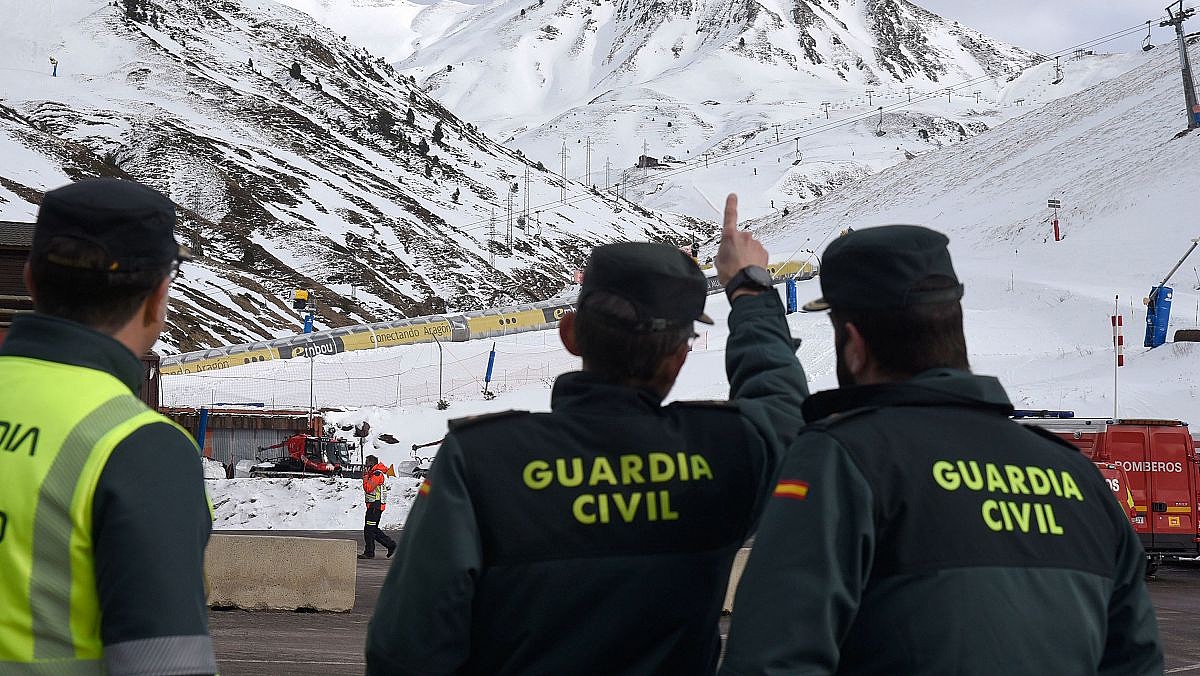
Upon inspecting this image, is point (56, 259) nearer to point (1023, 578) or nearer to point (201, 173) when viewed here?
point (1023, 578)

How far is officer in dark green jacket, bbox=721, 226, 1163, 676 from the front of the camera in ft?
8.36

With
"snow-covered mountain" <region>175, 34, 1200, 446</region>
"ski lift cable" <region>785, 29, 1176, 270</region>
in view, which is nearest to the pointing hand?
"snow-covered mountain" <region>175, 34, 1200, 446</region>

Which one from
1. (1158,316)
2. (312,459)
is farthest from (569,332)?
(1158,316)

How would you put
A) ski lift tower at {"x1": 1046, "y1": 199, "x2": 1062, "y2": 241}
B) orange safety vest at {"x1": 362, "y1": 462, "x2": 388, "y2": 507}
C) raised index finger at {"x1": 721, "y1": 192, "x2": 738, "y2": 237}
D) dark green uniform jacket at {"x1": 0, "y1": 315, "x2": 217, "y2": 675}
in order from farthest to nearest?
ski lift tower at {"x1": 1046, "y1": 199, "x2": 1062, "y2": 241} → orange safety vest at {"x1": 362, "y1": 462, "x2": 388, "y2": 507} → raised index finger at {"x1": 721, "y1": 192, "x2": 738, "y2": 237} → dark green uniform jacket at {"x1": 0, "y1": 315, "x2": 217, "y2": 675}

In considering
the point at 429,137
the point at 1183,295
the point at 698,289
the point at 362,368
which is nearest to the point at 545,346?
the point at 362,368

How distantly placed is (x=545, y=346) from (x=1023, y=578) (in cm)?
4701

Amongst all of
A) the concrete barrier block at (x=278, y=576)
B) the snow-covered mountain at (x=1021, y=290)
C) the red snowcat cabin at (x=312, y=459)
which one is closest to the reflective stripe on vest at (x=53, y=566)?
the concrete barrier block at (x=278, y=576)

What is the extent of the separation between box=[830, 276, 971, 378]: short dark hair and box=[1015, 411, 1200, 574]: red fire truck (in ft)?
53.4

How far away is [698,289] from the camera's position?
334 cm

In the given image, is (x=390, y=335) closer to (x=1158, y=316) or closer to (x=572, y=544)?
(x=1158, y=316)

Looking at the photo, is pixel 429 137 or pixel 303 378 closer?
pixel 303 378

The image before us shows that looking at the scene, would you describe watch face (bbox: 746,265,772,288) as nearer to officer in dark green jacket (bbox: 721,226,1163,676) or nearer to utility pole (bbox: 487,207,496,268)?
officer in dark green jacket (bbox: 721,226,1163,676)

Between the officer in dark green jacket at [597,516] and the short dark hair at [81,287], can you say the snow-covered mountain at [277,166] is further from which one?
the short dark hair at [81,287]

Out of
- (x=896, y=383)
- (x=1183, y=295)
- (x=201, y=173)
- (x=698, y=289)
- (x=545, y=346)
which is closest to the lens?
(x=896, y=383)
